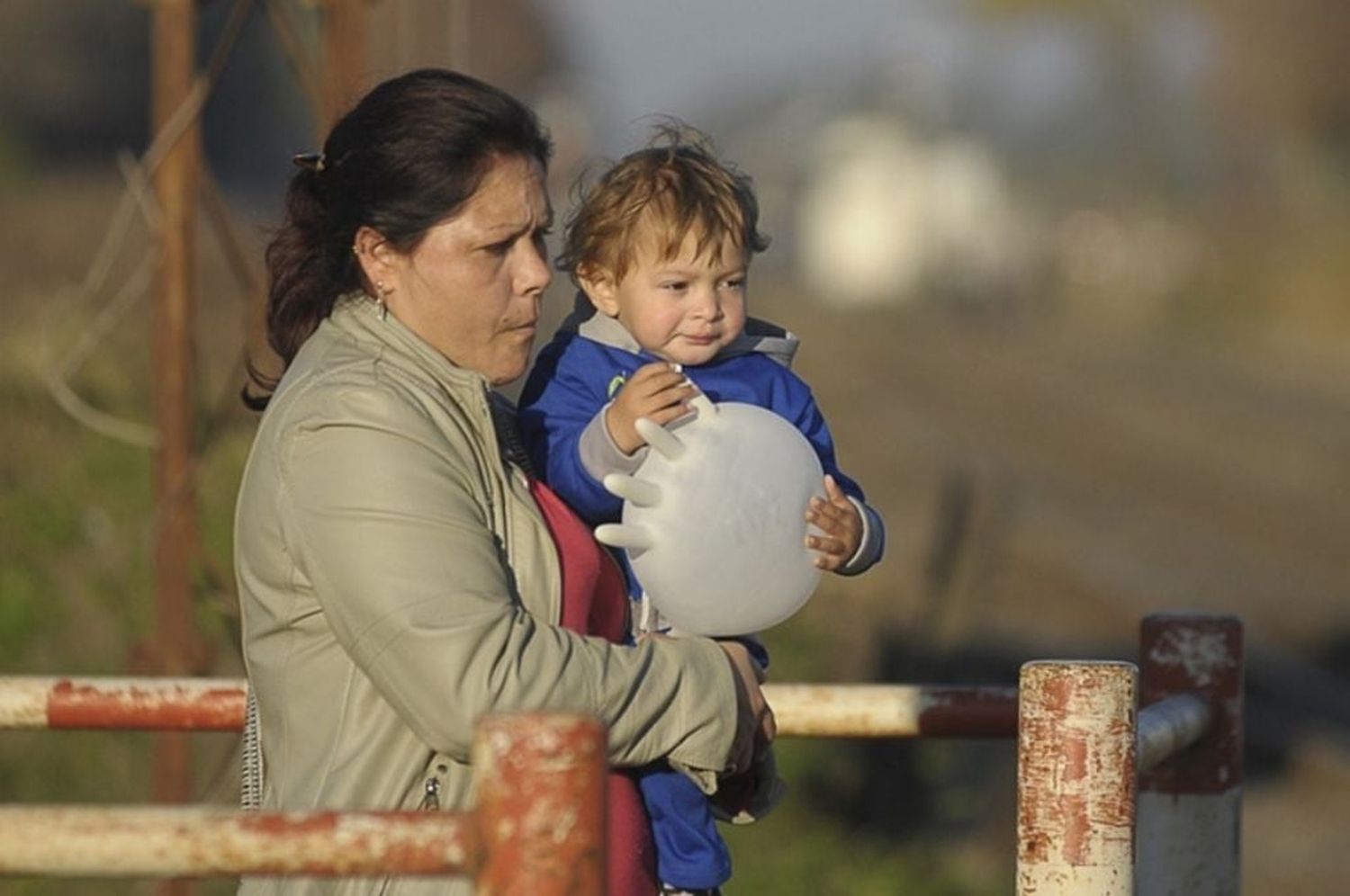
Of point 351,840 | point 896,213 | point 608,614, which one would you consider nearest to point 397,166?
point 608,614

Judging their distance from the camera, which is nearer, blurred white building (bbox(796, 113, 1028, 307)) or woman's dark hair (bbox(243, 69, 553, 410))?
woman's dark hair (bbox(243, 69, 553, 410))

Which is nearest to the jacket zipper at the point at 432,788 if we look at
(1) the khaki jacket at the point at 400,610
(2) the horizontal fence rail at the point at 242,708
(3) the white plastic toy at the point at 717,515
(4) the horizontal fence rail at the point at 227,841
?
(1) the khaki jacket at the point at 400,610

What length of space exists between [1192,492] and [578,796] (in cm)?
2192

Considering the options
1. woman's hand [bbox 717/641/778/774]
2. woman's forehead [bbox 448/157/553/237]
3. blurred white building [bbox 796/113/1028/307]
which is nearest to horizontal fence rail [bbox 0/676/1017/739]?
woman's hand [bbox 717/641/778/774]

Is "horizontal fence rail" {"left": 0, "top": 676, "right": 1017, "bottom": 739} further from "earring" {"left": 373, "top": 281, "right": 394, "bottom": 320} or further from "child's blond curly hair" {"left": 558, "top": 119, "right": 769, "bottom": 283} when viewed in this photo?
"earring" {"left": 373, "top": 281, "right": 394, "bottom": 320}

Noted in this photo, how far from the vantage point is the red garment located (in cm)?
344

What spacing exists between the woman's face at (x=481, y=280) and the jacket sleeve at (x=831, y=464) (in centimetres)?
49

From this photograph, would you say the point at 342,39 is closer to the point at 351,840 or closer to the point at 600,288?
the point at 600,288

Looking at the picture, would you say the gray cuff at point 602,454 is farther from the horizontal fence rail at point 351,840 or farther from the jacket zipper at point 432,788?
the horizontal fence rail at point 351,840

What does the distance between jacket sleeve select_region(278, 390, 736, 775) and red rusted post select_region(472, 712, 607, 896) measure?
526mm

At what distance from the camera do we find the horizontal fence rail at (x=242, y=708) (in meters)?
4.29

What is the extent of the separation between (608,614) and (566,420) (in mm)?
288

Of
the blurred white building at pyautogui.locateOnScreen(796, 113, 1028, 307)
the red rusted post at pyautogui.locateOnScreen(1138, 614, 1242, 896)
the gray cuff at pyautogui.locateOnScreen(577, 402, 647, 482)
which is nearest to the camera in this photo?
the gray cuff at pyautogui.locateOnScreen(577, 402, 647, 482)

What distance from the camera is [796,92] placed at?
14325 centimetres
